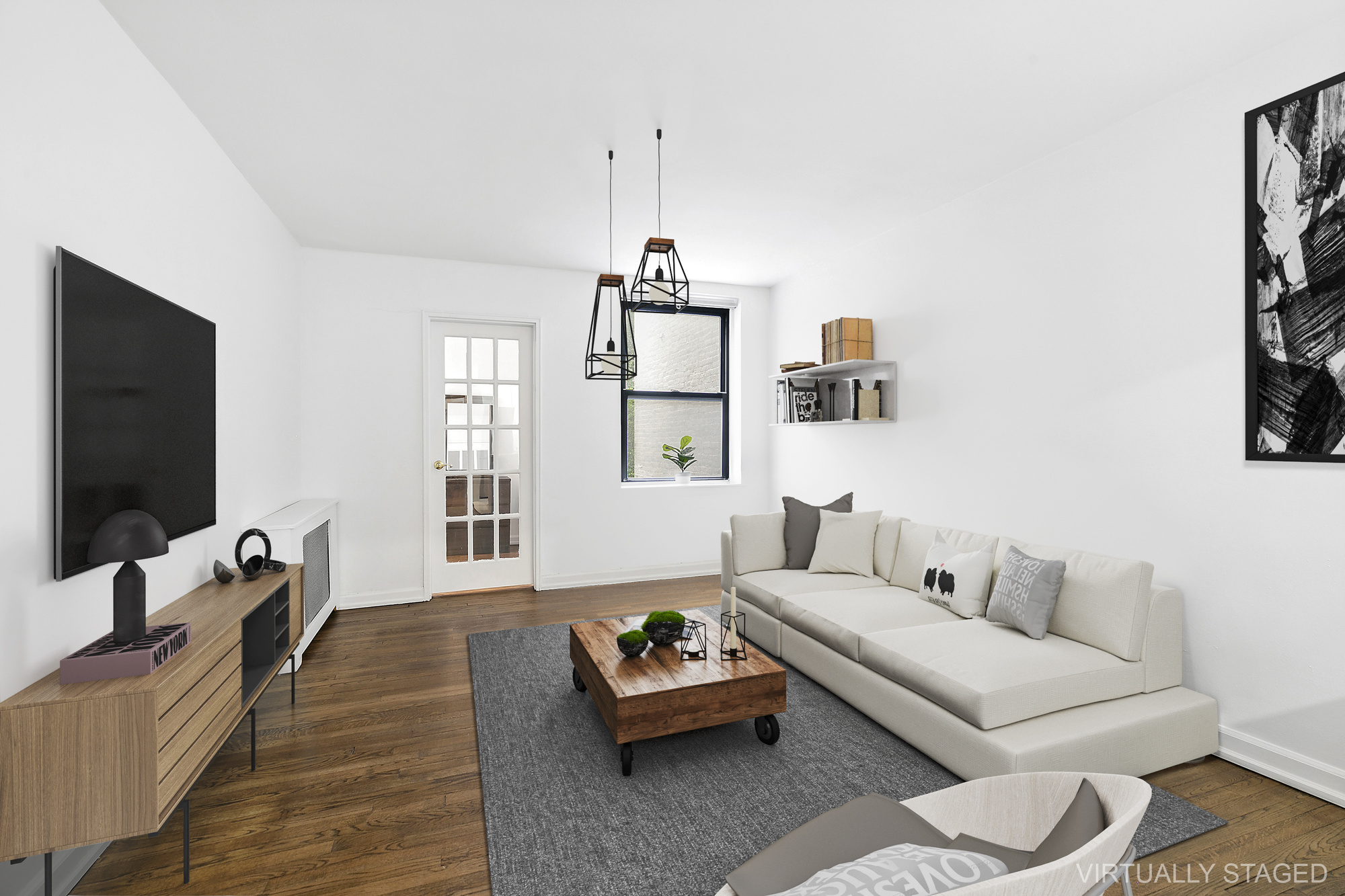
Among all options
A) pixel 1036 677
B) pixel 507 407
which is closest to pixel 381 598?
pixel 507 407

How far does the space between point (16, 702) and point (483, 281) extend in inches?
159

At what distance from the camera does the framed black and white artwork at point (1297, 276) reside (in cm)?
219

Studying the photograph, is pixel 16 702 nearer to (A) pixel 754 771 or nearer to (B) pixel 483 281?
(A) pixel 754 771

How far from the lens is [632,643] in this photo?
8.75 feet

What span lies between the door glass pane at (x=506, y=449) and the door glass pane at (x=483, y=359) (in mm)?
453

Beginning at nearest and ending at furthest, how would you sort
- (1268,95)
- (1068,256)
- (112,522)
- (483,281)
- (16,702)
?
1. (16,702)
2. (112,522)
3. (1268,95)
4. (1068,256)
5. (483,281)

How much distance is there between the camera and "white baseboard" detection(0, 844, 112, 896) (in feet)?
5.39

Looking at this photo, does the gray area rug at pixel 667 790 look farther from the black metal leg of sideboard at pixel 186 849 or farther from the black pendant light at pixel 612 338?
the black pendant light at pixel 612 338

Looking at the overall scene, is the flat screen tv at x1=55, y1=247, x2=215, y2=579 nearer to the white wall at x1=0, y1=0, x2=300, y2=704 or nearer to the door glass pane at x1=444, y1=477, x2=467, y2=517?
the white wall at x1=0, y1=0, x2=300, y2=704

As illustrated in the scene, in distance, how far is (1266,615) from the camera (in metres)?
2.38

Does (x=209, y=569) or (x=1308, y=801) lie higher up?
(x=209, y=569)

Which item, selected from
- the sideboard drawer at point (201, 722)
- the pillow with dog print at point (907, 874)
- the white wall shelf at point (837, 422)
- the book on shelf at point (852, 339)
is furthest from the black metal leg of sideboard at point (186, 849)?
the book on shelf at point (852, 339)

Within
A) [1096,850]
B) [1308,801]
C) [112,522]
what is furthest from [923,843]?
[112,522]

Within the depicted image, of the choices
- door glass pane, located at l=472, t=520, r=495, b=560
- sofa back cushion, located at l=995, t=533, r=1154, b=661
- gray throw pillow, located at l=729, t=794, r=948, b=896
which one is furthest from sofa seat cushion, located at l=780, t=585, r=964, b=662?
door glass pane, located at l=472, t=520, r=495, b=560
